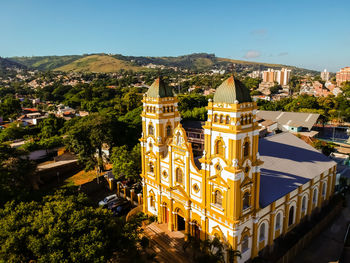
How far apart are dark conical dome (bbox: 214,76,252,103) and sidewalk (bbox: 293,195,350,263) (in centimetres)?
1902

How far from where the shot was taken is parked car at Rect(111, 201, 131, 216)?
3466 cm

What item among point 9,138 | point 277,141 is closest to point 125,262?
point 277,141

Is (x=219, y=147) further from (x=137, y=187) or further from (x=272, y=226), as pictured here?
(x=137, y=187)

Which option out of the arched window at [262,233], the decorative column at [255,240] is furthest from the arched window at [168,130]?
the arched window at [262,233]

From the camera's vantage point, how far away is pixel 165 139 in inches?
1109

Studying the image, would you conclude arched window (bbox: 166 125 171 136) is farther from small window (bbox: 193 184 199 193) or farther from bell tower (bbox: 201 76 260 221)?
bell tower (bbox: 201 76 260 221)

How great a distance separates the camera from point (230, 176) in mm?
20391

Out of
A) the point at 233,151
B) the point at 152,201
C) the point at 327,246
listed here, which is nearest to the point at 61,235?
the point at 233,151

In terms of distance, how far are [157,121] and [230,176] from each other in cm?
1071

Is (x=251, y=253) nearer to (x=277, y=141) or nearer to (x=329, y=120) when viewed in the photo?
(x=277, y=141)

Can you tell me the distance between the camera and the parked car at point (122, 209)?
114 feet

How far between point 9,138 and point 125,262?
59378 mm

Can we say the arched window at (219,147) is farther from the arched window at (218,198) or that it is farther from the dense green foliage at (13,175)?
the dense green foliage at (13,175)

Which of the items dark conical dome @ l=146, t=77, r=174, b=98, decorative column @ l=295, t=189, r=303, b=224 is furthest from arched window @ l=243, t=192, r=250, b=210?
dark conical dome @ l=146, t=77, r=174, b=98
